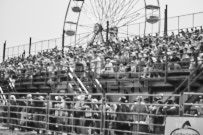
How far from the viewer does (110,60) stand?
1880 centimetres

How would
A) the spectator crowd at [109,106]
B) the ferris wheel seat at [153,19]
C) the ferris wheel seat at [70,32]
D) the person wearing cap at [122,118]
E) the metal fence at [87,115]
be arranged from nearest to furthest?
the metal fence at [87,115], the spectator crowd at [109,106], the person wearing cap at [122,118], the ferris wheel seat at [153,19], the ferris wheel seat at [70,32]

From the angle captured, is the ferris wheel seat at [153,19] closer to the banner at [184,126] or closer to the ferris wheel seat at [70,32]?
the ferris wheel seat at [70,32]

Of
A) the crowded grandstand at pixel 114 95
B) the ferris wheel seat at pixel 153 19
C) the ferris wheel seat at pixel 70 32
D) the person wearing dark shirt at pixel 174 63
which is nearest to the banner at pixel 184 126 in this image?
the crowded grandstand at pixel 114 95

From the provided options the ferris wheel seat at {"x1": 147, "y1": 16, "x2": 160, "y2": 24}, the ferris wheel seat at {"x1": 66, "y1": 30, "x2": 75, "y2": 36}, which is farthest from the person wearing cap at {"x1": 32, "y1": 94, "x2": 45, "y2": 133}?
the ferris wheel seat at {"x1": 66, "y1": 30, "x2": 75, "y2": 36}

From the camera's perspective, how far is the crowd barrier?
9.80 m

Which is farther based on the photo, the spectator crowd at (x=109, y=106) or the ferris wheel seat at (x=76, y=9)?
the ferris wheel seat at (x=76, y=9)

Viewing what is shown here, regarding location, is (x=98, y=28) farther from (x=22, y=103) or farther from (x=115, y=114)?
(x=115, y=114)

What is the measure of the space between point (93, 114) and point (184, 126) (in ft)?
13.9

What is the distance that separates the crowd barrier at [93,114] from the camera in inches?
386

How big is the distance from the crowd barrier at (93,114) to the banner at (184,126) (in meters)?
0.53

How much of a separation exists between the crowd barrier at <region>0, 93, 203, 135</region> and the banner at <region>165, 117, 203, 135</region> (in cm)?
53

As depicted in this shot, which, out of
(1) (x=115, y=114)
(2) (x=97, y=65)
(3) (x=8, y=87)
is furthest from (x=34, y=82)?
(1) (x=115, y=114)

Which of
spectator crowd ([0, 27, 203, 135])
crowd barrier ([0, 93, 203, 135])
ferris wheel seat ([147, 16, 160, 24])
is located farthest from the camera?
ferris wheel seat ([147, 16, 160, 24])

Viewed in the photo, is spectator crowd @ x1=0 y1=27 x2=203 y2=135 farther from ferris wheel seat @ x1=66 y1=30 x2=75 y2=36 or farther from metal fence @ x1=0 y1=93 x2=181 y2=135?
ferris wheel seat @ x1=66 y1=30 x2=75 y2=36
